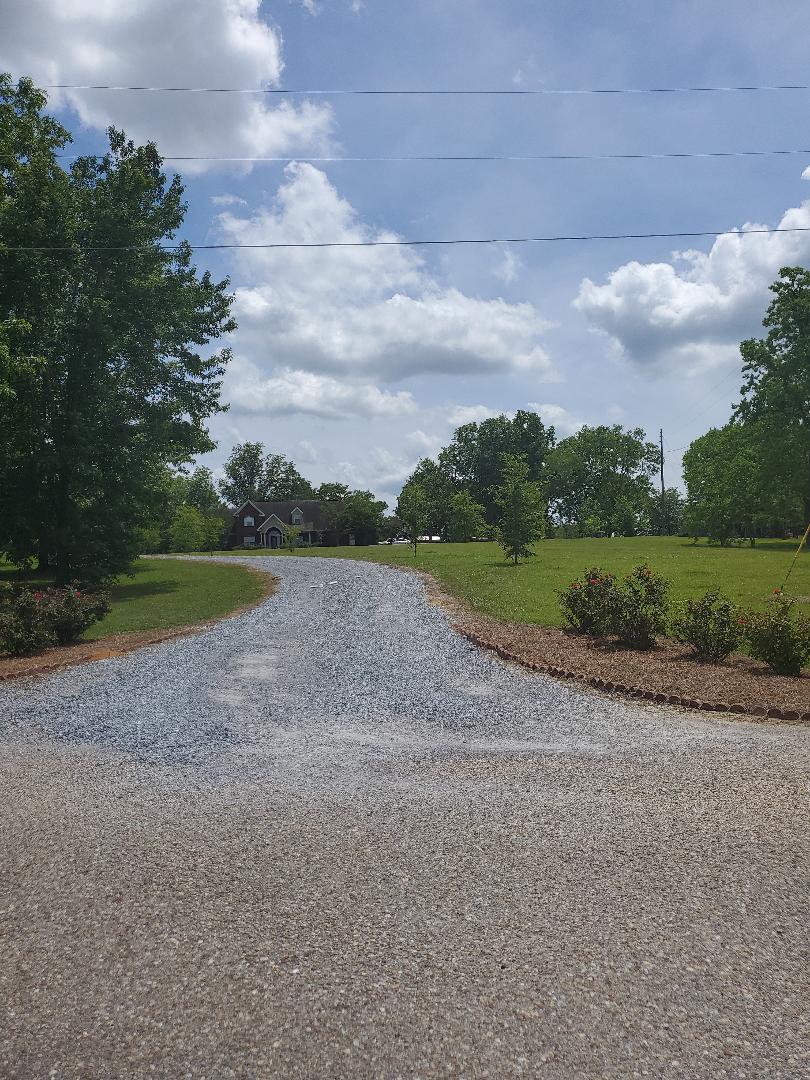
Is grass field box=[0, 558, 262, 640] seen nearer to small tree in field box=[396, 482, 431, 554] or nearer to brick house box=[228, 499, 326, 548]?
small tree in field box=[396, 482, 431, 554]

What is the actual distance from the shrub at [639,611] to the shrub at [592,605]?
0.49 ft

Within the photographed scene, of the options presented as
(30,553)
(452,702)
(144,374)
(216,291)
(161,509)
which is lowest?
(452,702)

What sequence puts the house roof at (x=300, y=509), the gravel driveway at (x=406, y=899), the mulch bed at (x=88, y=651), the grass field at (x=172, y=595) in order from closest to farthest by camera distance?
the gravel driveway at (x=406, y=899) → the mulch bed at (x=88, y=651) → the grass field at (x=172, y=595) → the house roof at (x=300, y=509)

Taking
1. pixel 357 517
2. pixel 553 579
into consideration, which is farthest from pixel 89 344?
pixel 357 517

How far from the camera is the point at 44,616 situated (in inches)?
525

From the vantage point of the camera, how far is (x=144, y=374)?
26688 mm

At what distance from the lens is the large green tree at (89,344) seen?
2114cm

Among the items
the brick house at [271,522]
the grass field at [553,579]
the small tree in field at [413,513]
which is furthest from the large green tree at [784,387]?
the brick house at [271,522]

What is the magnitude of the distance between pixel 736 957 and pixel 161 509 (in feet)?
91.1

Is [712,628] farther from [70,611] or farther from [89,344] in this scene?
[89,344]

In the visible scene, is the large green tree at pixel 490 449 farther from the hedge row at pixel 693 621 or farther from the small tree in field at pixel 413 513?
the hedge row at pixel 693 621

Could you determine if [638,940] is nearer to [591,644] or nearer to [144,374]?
[591,644]

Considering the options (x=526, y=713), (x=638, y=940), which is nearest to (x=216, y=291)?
(x=526, y=713)

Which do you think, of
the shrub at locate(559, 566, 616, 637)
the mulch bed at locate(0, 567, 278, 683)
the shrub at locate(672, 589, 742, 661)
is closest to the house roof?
the mulch bed at locate(0, 567, 278, 683)
